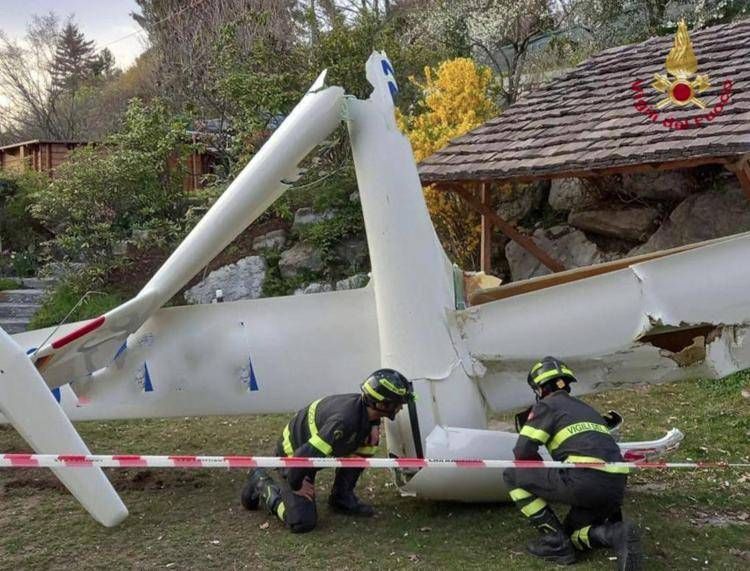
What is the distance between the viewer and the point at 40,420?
439 cm

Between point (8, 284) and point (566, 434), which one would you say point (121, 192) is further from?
point (566, 434)

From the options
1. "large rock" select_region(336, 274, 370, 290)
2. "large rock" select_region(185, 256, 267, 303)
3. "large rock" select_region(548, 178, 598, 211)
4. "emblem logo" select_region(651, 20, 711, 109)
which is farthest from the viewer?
"large rock" select_region(185, 256, 267, 303)

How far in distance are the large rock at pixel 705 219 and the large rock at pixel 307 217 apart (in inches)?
224

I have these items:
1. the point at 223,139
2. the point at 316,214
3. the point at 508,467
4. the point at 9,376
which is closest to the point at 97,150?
the point at 223,139

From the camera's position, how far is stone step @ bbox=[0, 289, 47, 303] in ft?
44.3

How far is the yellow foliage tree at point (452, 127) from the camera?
40.3 feet

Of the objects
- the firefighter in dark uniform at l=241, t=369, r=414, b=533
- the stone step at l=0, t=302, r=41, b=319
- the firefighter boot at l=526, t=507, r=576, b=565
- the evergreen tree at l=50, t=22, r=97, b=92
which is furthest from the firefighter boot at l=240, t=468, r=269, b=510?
the evergreen tree at l=50, t=22, r=97, b=92

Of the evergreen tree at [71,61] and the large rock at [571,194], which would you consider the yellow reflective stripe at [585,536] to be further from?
the evergreen tree at [71,61]

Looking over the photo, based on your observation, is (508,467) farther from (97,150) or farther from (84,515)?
(97,150)

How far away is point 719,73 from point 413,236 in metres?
6.19

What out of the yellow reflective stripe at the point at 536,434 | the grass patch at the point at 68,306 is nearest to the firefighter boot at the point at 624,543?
the yellow reflective stripe at the point at 536,434

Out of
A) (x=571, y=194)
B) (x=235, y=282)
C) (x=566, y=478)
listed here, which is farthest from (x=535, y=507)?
(x=235, y=282)

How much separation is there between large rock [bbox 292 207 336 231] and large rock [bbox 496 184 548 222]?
120 inches

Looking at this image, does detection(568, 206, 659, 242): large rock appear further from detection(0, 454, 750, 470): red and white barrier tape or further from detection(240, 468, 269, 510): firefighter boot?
detection(240, 468, 269, 510): firefighter boot
